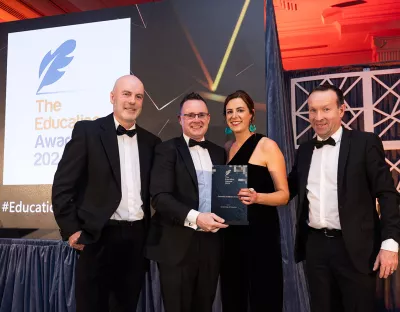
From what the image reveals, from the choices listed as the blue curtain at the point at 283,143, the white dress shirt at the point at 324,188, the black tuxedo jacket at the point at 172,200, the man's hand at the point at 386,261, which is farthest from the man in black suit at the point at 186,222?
the blue curtain at the point at 283,143

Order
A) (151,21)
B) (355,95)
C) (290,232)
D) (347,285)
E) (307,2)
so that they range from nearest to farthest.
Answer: (347,285) < (290,232) < (151,21) < (355,95) < (307,2)

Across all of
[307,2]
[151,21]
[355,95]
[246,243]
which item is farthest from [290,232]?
[307,2]

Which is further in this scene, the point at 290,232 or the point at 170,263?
the point at 290,232

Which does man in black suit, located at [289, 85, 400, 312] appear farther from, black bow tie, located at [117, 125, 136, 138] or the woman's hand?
black bow tie, located at [117, 125, 136, 138]

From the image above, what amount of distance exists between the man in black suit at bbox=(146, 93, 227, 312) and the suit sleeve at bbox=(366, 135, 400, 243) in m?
0.78

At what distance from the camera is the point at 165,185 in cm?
222

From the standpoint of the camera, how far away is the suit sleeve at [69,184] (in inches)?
87.5

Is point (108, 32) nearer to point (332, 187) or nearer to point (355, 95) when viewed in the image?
point (332, 187)

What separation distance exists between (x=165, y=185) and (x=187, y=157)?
0.64 feet

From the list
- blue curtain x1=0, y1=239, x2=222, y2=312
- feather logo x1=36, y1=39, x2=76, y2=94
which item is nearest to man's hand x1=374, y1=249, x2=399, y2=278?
blue curtain x1=0, y1=239, x2=222, y2=312

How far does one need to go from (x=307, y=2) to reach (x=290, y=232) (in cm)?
558

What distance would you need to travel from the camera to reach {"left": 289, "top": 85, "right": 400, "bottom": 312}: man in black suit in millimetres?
2021

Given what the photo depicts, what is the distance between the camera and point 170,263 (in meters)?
2.14

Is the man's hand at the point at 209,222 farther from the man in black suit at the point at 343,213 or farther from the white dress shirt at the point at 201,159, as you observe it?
the man in black suit at the point at 343,213
